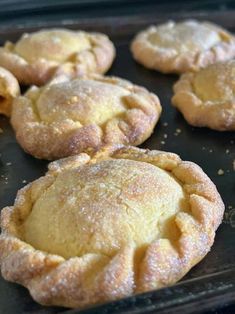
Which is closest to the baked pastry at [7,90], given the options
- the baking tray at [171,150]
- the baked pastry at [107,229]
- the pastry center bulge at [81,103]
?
the baking tray at [171,150]

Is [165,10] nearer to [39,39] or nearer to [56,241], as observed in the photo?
[39,39]

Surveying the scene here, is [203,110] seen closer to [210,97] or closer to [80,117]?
[210,97]

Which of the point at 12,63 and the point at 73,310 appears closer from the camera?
the point at 73,310

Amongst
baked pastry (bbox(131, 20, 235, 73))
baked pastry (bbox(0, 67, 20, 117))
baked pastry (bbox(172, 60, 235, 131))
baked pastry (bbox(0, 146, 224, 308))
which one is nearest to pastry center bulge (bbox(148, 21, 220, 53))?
baked pastry (bbox(131, 20, 235, 73))

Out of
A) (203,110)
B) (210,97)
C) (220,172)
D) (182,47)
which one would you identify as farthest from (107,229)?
(182,47)

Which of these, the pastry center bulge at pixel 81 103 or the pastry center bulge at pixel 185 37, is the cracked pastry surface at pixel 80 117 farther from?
the pastry center bulge at pixel 185 37

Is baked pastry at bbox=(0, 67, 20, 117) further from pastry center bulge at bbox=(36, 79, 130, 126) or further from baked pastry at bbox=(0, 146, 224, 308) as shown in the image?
baked pastry at bbox=(0, 146, 224, 308)

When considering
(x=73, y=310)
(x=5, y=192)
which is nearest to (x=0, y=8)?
(x=5, y=192)
